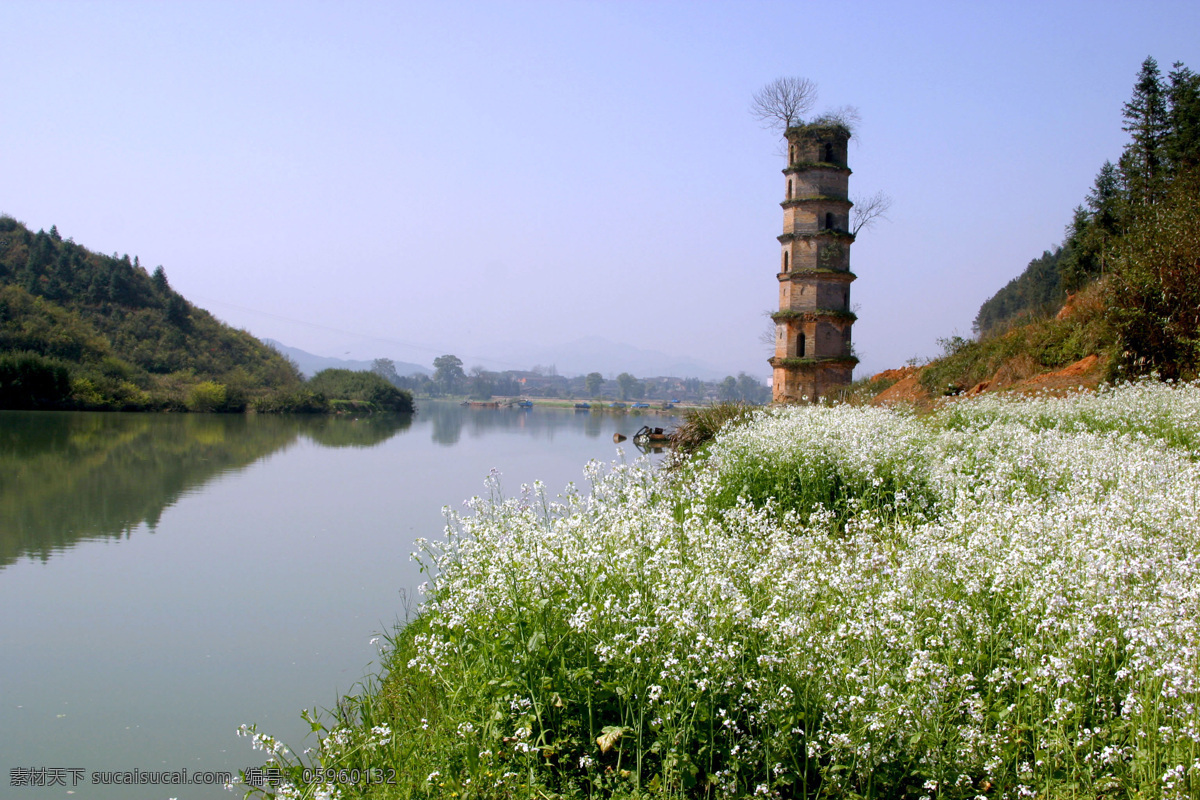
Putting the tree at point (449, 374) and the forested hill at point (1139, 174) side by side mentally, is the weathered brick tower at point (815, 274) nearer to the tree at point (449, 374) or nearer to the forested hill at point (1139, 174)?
the forested hill at point (1139, 174)

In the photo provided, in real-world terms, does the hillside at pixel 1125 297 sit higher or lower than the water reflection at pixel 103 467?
higher

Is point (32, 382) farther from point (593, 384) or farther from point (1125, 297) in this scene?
point (593, 384)

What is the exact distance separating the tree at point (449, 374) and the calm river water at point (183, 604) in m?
129

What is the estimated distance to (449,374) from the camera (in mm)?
152250

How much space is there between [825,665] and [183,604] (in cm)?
749

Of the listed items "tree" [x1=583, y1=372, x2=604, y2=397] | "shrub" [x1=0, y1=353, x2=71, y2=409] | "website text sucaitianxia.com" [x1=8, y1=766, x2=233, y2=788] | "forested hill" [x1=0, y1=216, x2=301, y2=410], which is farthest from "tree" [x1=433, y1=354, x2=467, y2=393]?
"website text sucaitianxia.com" [x1=8, y1=766, x2=233, y2=788]

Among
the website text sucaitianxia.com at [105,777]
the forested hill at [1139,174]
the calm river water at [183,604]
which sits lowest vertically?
the website text sucaitianxia.com at [105,777]

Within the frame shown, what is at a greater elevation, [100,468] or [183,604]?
[100,468]

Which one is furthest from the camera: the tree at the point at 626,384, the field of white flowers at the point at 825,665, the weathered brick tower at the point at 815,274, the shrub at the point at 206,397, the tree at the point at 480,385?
the tree at the point at 480,385

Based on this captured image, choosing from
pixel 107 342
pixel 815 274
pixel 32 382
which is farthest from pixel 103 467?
pixel 107 342

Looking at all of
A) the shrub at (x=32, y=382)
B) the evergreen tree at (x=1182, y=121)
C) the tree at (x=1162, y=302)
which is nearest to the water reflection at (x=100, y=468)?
the shrub at (x=32, y=382)

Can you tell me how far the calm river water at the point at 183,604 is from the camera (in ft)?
17.3

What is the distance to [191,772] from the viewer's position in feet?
16.0

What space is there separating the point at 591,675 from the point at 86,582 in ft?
27.0
